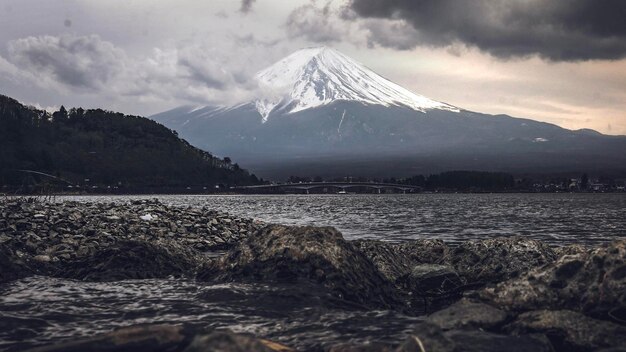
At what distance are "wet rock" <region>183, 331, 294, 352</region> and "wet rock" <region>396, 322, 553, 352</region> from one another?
6.32 feet

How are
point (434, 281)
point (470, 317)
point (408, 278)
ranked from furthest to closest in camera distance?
1. point (408, 278)
2. point (434, 281)
3. point (470, 317)

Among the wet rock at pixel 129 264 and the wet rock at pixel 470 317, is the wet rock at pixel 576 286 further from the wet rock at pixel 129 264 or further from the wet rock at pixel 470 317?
the wet rock at pixel 129 264

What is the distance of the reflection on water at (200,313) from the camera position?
9.47 meters

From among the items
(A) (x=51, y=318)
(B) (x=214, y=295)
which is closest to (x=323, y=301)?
(B) (x=214, y=295)

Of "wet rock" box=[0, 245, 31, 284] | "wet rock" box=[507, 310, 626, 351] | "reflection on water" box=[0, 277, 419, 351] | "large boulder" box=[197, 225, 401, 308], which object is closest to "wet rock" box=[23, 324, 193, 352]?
"reflection on water" box=[0, 277, 419, 351]

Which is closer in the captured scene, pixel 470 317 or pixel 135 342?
pixel 135 342

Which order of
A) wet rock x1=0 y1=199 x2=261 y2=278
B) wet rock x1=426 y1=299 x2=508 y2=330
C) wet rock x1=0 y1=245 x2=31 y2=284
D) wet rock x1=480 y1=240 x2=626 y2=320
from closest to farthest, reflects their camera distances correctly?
wet rock x1=426 y1=299 x2=508 y2=330 < wet rock x1=480 y1=240 x2=626 y2=320 < wet rock x1=0 y1=245 x2=31 y2=284 < wet rock x1=0 y1=199 x2=261 y2=278

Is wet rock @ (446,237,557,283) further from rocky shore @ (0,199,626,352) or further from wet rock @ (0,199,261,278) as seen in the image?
wet rock @ (0,199,261,278)

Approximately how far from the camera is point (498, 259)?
1631 cm

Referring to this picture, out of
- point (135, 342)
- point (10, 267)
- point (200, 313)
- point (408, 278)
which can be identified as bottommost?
point (408, 278)

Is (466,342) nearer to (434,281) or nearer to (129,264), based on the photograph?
(434,281)

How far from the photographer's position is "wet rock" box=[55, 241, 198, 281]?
15672 mm

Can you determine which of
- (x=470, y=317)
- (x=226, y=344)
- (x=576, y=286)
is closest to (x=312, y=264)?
(x=470, y=317)

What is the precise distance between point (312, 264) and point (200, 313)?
2.93 m
